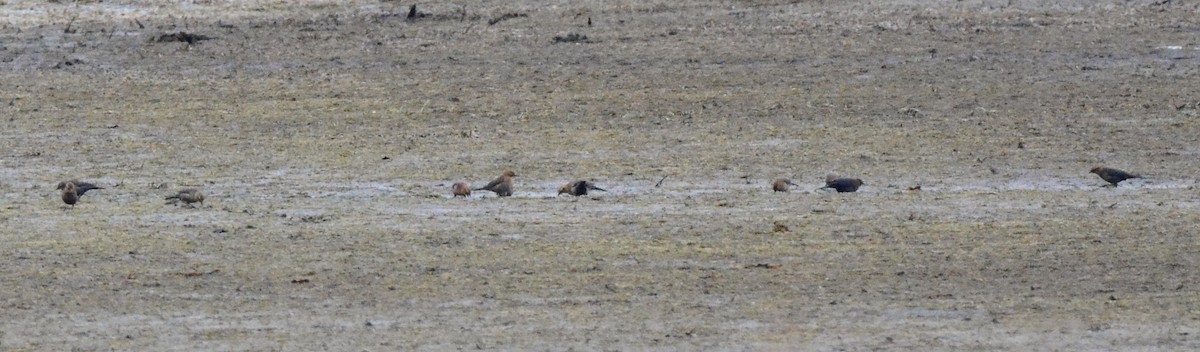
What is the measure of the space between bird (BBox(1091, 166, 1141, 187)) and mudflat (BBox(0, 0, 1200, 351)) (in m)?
0.05

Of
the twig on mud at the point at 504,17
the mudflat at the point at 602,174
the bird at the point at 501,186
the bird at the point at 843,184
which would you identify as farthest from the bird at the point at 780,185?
the twig on mud at the point at 504,17

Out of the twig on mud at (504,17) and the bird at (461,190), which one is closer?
the bird at (461,190)

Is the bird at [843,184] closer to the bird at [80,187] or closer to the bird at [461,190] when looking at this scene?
the bird at [461,190]

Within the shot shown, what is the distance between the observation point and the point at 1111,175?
970cm

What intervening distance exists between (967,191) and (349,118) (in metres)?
4.18

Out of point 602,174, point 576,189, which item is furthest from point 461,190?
point 602,174

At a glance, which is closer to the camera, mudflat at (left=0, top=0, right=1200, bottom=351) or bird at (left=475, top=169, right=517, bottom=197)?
mudflat at (left=0, top=0, right=1200, bottom=351)

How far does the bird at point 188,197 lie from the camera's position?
365 inches

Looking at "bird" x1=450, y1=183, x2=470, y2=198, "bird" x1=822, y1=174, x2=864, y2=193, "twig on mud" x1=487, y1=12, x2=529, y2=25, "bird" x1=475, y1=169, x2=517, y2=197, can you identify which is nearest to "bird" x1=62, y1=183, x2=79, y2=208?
"bird" x1=450, y1=183, x2=470, y2=198

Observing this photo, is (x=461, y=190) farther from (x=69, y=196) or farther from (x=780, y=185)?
(x=69, y=196)

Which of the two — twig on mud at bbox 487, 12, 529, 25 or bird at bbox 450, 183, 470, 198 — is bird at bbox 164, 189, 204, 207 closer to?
bird at bbox 450, 183, 470, 198

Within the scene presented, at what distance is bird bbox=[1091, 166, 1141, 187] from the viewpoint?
31.7 ft

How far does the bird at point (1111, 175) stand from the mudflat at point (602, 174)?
0.17 ft

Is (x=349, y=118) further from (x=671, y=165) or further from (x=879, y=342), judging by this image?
(x=879, y=342)
